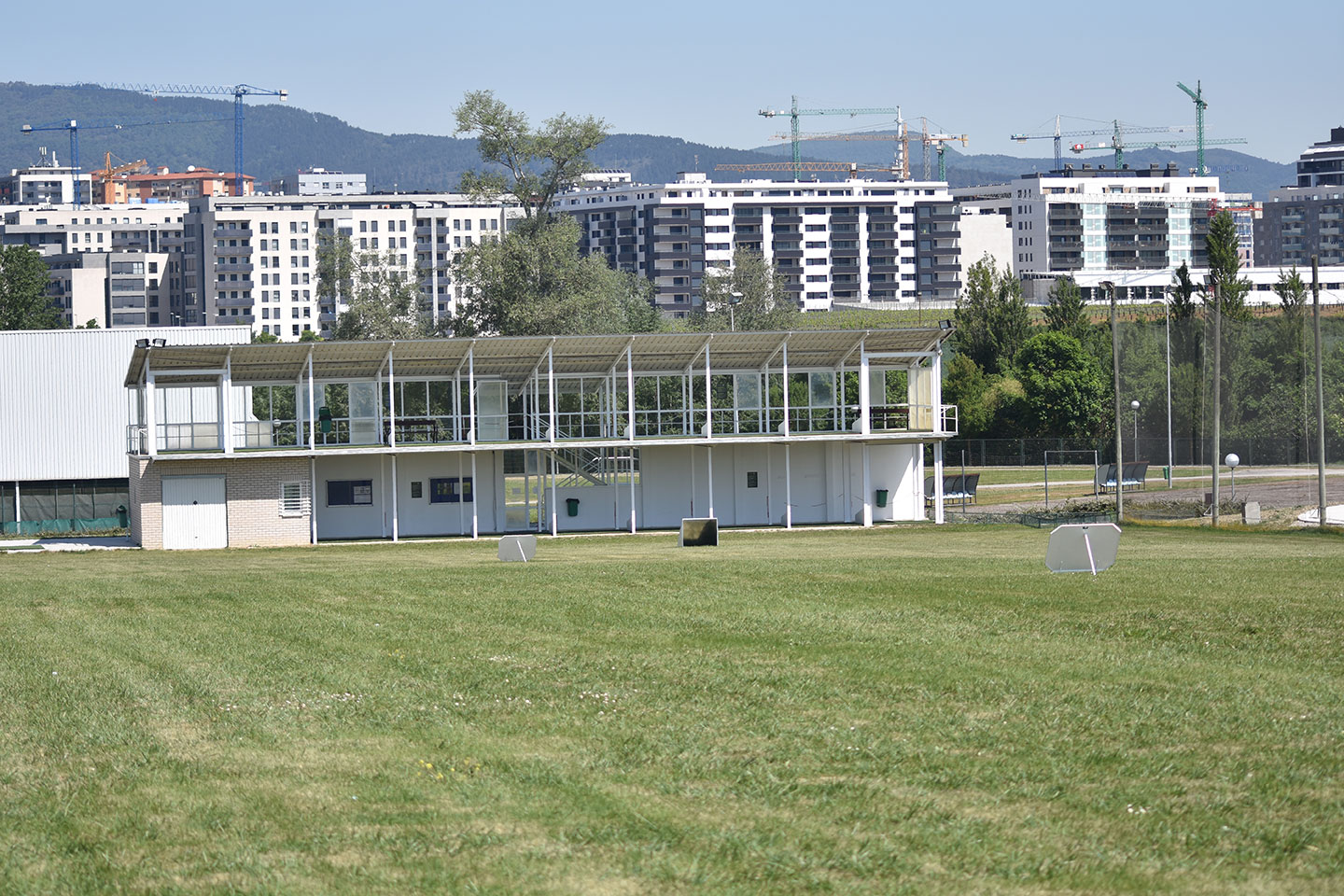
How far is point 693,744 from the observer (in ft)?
36.6

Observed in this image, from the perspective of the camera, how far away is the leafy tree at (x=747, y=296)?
105312 mm

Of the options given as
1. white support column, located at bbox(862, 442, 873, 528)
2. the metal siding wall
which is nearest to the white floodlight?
white support column, located at bbox(862, 442, 873, 528)

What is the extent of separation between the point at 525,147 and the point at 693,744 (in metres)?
66.0

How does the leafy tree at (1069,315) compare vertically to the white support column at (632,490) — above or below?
above

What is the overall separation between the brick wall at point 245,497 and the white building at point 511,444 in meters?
0.05

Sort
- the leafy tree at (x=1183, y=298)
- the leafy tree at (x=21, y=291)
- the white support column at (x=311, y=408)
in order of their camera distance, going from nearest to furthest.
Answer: the white support column at (x=311, y=408)
the leafy tree at (x=1183, y=298)
the leafy tree at (x=21, y=291)

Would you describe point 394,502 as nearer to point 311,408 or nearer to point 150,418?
point 311,408

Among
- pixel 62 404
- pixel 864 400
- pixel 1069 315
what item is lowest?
pixel 864 400

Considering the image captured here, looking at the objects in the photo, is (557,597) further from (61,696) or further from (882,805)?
(882,805)

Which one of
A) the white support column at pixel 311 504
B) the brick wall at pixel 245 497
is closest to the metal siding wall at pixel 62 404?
the brick wall at pixel 245 497

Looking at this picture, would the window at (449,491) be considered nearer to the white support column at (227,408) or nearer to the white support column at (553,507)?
the white support column at (553,507)

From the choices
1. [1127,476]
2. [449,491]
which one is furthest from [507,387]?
[1127,476]

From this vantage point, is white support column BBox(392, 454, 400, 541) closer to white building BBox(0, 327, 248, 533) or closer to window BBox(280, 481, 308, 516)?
window BBox(280, 481, 308, 516)

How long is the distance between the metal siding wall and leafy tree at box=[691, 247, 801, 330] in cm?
5231
